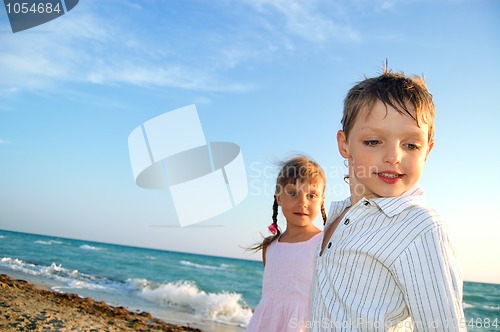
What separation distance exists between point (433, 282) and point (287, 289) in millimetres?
2221

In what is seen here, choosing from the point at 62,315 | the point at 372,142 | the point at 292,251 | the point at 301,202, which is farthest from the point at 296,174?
the point at 62,315

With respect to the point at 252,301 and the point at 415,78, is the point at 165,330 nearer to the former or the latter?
the point at 415,78

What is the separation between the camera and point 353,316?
1479 mm

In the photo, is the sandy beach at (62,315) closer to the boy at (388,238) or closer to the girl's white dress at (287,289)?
the girl's white dress at (287,289)

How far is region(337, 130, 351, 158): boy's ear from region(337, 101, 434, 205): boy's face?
0.19 meters

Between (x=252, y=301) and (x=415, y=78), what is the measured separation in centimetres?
1437

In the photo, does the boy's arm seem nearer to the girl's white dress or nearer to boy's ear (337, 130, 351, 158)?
boy's ear (337, 130, 351, 158)

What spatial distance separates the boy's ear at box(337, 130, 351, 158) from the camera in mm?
1867

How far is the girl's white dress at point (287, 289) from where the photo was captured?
126 inches

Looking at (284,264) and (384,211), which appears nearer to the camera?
(384,211)

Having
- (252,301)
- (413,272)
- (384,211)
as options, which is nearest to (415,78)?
(384,211)

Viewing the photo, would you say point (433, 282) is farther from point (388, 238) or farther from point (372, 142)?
point (372, 142)

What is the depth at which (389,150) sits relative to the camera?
5.07 feet

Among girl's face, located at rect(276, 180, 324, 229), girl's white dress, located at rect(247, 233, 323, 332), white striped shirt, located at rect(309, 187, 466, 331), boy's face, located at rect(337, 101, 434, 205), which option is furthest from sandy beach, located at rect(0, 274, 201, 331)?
boy's face, located at rect(337, 101, 434, 205)
